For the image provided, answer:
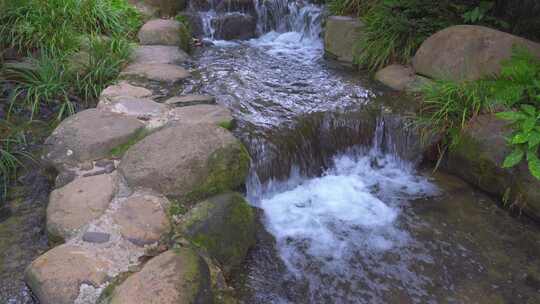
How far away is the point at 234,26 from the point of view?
24.5ft

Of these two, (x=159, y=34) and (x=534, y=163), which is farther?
(x=159, y=34)

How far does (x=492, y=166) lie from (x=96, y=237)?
3.42m

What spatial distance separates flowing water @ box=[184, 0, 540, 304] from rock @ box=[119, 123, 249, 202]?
18.7 inches

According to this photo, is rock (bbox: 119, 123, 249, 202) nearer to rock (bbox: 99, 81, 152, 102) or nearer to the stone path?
the stone path

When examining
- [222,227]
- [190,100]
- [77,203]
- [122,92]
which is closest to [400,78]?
[190,100]

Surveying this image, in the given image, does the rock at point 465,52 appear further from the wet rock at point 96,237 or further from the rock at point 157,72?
the wet rock at point 96,237

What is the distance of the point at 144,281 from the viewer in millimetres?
2475

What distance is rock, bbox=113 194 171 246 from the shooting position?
2.81 meters

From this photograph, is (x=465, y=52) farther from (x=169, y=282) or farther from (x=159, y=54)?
(x=169, y=282)

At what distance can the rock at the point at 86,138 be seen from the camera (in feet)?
11.4

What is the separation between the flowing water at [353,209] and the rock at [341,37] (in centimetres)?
58

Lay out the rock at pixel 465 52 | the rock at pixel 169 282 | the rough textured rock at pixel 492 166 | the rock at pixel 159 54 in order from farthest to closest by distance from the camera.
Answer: the rock at pixel 159 54 → the rock at pixel 465 52 → the rough textured rock at pixel 492 166 → the rock at pixel 169 282

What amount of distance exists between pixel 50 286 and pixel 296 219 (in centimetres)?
202

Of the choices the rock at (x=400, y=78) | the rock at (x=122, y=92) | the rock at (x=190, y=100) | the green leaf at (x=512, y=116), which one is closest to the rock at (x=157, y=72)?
the rock at (x=122, y=92)
